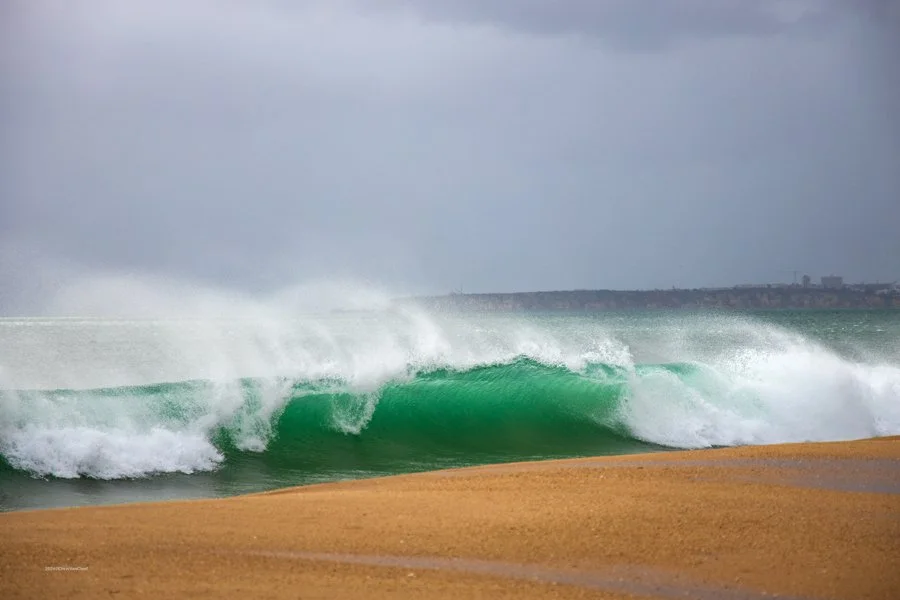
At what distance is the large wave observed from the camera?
527 inches

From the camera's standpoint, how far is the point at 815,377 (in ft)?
61.2

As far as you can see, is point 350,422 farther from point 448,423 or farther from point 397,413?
point 448,423

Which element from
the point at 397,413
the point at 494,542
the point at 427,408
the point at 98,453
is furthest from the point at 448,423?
the point at 494,542

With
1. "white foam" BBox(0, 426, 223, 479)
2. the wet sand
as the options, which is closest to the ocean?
"white foam" BBox(0, 426, 223, 479)

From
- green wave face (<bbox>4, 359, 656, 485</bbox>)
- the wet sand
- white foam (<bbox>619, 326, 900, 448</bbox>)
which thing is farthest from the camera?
white foam (<bbox>619, 326, 900, 448</bbox>)

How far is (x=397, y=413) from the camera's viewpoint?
1683 cm

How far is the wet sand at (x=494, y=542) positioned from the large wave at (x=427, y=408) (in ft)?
17.8

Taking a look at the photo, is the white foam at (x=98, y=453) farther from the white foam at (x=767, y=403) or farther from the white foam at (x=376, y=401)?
the white foam at (x=767, y=403)

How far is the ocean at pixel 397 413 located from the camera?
41.3ft

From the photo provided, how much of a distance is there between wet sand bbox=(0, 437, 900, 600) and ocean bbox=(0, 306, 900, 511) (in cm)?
438

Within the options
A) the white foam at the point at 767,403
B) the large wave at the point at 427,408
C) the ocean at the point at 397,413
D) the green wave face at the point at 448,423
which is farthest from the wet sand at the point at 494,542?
the white foam at the point at 767,403

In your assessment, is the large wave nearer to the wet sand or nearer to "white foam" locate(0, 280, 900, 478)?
"white foam" locate(0, 280, 900, 478)

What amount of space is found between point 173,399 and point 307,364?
325 centimetres

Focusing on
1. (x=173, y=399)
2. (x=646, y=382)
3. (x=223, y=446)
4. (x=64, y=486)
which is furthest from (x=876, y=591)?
(x=646, y=382)
